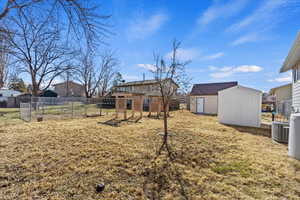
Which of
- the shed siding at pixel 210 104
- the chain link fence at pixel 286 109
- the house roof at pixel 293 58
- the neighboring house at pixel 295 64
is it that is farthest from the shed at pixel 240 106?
the shed siding at pixel 210 104

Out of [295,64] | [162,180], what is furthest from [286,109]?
[162,180]

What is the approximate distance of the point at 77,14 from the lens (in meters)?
3.13

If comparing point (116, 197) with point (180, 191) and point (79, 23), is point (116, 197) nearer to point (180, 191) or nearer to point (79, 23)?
point (180, 191)

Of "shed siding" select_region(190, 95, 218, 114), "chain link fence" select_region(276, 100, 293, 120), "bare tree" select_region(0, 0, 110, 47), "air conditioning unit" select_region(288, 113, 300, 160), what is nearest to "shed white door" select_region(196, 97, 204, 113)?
"shed siding" select_region(190, 95, 218, 114)

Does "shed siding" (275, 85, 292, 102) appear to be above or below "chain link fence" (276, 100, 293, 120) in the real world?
above

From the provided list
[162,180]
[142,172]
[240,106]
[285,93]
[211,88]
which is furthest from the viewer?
[285,93]

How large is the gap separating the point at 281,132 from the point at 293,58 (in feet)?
13.0

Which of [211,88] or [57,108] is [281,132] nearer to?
[211,88]

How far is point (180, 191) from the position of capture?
2.29 metres

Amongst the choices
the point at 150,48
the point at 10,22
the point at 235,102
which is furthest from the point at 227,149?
the point at 10,22

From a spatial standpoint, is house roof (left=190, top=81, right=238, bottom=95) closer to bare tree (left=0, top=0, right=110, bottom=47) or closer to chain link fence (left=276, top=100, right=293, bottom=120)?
chain link fence (left=276, top=100, right=293, bottom=120)

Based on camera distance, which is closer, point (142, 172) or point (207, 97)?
point (142, 172)

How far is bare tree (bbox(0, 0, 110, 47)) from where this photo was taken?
2.89 m

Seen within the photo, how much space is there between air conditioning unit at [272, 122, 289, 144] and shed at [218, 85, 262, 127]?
3547 mm
